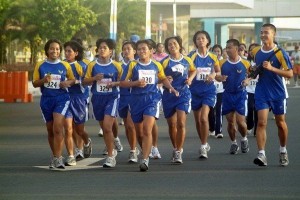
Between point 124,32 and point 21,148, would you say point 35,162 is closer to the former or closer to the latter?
point 21,148

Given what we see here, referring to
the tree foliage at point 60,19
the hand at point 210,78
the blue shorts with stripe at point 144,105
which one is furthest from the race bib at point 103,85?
the tree foliage at point 60,19

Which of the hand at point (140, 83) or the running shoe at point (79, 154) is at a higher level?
the hand at point (140, 83)

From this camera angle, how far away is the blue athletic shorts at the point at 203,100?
51.5 ft

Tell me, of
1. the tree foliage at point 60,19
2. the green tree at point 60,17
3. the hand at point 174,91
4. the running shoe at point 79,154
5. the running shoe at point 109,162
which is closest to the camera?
the running shoe at point 109,162

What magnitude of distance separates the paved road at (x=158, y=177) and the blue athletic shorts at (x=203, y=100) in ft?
2.61

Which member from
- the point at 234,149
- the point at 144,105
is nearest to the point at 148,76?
the point at 144,105

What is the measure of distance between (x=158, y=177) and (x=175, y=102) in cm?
238

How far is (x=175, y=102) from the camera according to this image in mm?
14828

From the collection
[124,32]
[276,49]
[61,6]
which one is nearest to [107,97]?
[276,49]

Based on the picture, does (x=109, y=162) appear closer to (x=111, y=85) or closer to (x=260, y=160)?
(x=111, y=85)

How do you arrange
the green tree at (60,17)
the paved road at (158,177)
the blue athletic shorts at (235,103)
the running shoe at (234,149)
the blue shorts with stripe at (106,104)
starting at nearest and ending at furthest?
the paved road at (158,177) → the blue shorts with stripe at (106,104) → the running shoe at (234,149) → the blue athletic shorts at (235,103) → the green tree at (60,17)

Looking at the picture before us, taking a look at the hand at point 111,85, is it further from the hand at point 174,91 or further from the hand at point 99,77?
the hand at point 174,91

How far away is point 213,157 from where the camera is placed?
1541 cm

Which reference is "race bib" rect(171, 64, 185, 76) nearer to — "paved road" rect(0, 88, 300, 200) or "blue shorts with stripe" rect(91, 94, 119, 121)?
"blue shorts with stripe" rect(91, 94, 119, 121)
